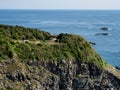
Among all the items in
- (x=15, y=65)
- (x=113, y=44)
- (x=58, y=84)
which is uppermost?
(x=15, y=65)

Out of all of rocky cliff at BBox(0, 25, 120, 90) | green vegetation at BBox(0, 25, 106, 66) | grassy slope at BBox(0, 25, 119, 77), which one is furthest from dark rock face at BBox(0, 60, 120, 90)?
green vegetation at BBox(0, 25, 106, 66)

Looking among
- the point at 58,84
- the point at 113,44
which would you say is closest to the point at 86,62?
the point at 58,84

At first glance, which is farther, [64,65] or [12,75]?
[64,65]

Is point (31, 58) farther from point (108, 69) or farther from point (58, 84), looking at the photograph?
point (108, 69)

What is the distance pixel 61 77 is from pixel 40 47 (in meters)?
5.27

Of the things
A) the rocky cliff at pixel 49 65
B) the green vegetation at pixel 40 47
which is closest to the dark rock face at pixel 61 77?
the rocky cliff at pixel 49 65

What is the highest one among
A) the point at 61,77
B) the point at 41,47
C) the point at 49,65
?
the point at 41,47

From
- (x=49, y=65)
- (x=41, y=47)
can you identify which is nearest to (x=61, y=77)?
(x=49, y=65)

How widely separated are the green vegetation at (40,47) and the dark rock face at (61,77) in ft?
3.37

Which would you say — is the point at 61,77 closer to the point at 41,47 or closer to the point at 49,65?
the point at 49,65

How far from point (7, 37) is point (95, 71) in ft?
43.3

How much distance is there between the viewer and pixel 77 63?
2093 inches

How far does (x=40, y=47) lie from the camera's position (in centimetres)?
5272

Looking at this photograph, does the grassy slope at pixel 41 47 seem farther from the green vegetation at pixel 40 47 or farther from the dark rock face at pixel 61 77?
the dark rock face at pixel 61 77
